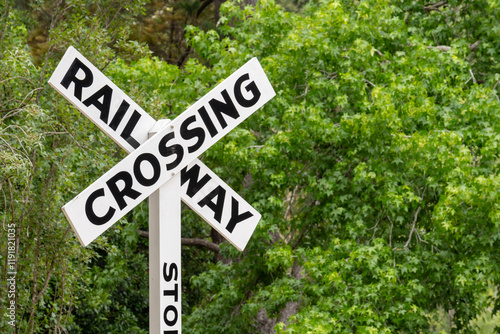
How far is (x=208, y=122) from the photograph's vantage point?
2.63m

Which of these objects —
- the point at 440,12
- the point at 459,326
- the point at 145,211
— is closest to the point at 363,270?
the point at 459,326

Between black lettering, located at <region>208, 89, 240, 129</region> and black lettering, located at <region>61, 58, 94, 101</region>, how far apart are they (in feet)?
1.46

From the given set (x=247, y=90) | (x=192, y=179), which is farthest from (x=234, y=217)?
(x=247, y=90)

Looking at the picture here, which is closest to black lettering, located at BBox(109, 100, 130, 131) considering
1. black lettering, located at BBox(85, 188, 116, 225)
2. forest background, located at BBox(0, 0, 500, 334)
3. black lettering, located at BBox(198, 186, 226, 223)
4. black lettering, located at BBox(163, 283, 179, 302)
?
black lettering, located at BBox(85, 188, 116, 225)

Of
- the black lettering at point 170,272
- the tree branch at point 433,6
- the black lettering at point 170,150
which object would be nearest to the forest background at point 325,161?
the tree branch at point 433,6

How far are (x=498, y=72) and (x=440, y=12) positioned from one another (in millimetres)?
1240

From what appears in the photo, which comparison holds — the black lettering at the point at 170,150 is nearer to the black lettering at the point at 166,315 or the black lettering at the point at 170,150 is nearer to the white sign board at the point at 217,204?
the white sign board at the point at 217,204

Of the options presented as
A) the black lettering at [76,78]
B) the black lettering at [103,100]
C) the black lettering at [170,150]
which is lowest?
the black lettering at [170,150]

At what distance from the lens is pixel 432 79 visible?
30.0 feet

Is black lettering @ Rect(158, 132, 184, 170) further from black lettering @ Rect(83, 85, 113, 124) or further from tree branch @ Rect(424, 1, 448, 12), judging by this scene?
tree branch @ Rect(424, 1, 448, 12)

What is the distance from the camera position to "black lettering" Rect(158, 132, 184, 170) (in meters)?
2.47

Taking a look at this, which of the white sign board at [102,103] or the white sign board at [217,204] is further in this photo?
the white sign board at [217,204]

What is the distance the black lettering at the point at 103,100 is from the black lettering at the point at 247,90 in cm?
47

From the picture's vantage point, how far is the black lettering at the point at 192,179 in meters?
2.58
